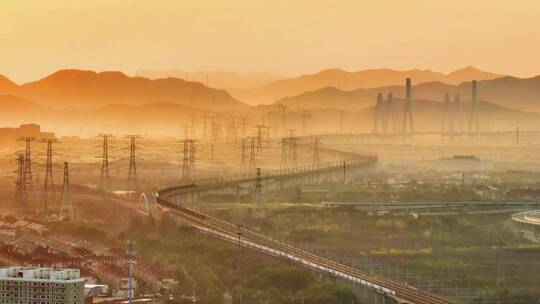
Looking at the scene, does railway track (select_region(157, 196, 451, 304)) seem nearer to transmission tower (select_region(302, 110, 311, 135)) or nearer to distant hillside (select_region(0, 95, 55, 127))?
distant hillside (select_region(0, 95, 55, 127))

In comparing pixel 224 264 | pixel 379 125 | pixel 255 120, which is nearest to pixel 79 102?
pixel 255 120

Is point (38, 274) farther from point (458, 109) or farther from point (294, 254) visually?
point (458, 109)

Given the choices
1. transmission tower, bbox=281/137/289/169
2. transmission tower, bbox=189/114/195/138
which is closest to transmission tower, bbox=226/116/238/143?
transmission tower, bbox=189/114/195/138

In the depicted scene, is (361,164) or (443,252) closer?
(443,252)

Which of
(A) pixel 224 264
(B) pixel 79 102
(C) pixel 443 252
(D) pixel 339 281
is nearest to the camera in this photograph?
(D) pixel 339 281

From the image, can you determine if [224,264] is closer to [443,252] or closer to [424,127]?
[443,252]

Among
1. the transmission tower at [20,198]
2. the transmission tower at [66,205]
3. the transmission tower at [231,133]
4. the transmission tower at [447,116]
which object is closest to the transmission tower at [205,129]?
the transmission tower at [231,133]

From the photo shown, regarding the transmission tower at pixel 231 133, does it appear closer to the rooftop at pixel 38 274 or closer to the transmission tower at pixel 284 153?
the transmission tower at pixel 284 153
